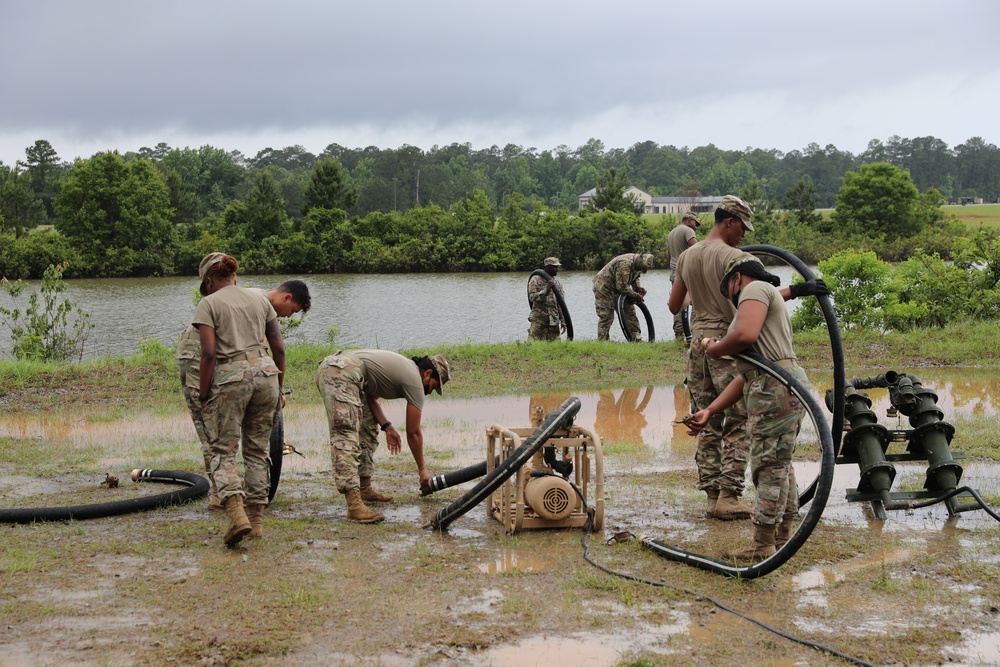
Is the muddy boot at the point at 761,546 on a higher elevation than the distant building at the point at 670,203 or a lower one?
lower

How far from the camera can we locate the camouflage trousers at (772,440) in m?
6.30

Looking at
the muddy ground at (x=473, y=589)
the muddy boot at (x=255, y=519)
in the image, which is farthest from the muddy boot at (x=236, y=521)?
the muddy boot at (x=255, y=519)

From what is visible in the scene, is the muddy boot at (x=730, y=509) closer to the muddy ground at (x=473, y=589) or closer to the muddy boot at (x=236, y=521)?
the muddy ground at (x=473, y=589)

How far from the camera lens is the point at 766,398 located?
20.8ft

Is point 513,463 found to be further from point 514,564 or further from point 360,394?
point 360,394

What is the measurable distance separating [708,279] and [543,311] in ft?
36.5

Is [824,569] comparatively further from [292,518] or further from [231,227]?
[231,227]

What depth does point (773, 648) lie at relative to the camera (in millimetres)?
5133

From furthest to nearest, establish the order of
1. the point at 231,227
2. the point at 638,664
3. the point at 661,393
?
the point at 231,227 < the point at 661,393 < the point at 638,664

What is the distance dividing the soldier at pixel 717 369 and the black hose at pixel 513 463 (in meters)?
1.14

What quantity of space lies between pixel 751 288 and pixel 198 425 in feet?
15.0

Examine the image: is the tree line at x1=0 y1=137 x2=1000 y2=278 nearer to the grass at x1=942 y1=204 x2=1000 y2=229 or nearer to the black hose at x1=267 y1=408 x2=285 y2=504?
the grass at x1=942 y1=204 x2=1000 y2=229

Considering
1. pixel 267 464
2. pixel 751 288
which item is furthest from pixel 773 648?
pixel 267 464

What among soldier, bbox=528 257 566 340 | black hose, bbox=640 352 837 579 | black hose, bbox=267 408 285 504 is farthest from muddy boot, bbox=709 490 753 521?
soldier, bbox=528 257 566 340
